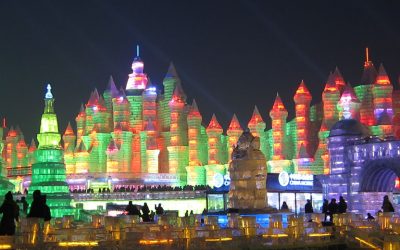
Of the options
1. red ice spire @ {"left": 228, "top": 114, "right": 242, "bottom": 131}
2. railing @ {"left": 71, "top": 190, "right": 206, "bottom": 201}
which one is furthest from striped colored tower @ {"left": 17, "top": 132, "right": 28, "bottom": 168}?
red ice spire @ {"left": 228, "top": 114, "right": 242, "bottom": 131}

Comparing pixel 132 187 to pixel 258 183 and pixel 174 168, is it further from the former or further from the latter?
pixel 258 183

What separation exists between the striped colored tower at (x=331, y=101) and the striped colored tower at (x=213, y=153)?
13.6m

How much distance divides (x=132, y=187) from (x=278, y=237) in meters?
50.8

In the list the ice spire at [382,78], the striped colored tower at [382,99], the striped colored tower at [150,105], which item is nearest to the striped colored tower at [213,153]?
the striped colored tower at [150,105]

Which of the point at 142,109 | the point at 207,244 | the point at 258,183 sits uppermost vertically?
the point at 142,109

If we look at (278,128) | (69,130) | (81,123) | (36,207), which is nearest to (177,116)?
(278,128)

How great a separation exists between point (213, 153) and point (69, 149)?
18.9 m

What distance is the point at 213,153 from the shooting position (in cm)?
7144

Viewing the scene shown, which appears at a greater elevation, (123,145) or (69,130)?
(69,130)

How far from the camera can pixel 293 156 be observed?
66.3 m

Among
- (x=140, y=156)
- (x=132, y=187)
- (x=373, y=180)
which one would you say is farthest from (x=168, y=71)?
(x=373, y=180)

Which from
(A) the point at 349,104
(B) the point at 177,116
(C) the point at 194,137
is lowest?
(C) the point at 194,137

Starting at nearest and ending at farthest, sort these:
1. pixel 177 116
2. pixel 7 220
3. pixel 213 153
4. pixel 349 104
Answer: pixel 7 220 → pixel 349 104 → pixel 213 153 → pixel 177 116

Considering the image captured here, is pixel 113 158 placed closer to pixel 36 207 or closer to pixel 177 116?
pixel 177 116
